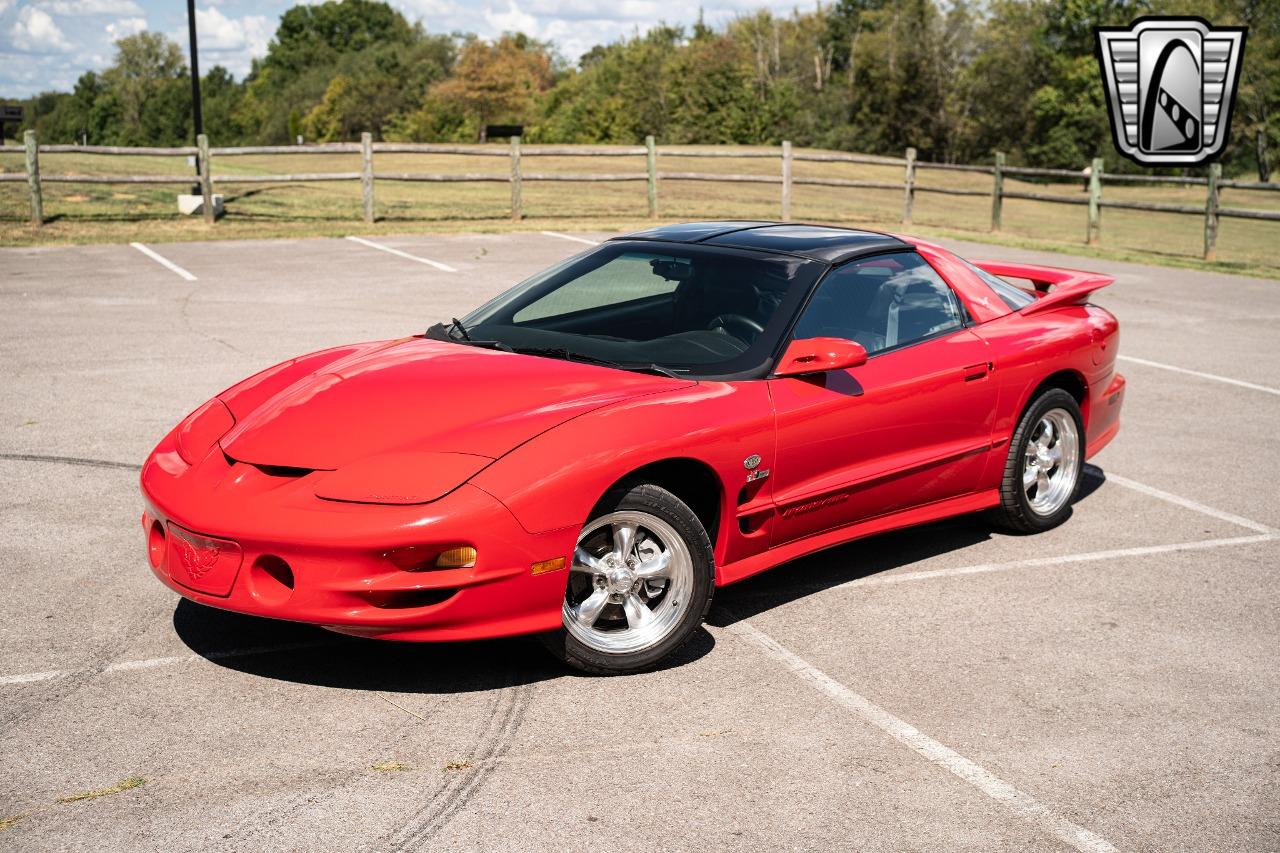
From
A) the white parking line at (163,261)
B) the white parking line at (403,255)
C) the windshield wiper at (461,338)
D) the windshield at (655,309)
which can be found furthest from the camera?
the white parking line at (403,255)

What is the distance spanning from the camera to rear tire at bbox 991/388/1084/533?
595 cm

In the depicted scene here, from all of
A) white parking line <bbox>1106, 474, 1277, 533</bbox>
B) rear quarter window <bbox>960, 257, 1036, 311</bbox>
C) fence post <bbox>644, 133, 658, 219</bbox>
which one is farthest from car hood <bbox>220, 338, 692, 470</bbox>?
fence post <bbox>644, 133, 658, 219</bbox>

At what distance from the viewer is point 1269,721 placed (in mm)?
4105

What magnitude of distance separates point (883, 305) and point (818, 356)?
2.82ft

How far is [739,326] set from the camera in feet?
16.7

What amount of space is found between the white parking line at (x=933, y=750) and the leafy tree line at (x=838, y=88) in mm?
66940

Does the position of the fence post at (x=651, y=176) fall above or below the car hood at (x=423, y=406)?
above

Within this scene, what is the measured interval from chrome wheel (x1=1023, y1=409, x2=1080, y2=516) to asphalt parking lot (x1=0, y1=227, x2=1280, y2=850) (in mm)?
190

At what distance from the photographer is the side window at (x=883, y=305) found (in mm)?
5209

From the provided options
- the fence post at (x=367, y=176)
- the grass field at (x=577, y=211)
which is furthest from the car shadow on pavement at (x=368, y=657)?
the fence post at (x=367, y=176)

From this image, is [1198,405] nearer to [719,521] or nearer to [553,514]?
[719,521]

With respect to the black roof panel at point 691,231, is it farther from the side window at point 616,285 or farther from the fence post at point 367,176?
the fence post at point 367,176

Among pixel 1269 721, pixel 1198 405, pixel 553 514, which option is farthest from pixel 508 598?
pixel 1198 405

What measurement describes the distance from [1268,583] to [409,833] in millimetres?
3915
